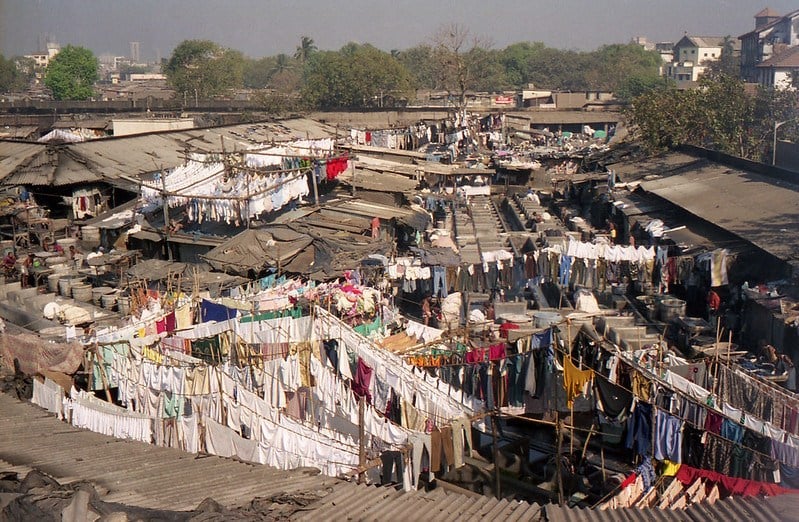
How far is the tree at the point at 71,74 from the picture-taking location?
46.5m

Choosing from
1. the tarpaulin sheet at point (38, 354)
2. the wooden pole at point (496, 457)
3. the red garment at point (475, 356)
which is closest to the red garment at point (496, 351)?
the red garment at point (475, 356)

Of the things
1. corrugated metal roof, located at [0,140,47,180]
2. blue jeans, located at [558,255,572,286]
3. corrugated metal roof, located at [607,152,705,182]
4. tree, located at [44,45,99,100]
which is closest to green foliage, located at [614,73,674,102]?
corrugated metal roof, located at [607,152,705,182]

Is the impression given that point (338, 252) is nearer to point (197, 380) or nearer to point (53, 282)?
point (53, 282)

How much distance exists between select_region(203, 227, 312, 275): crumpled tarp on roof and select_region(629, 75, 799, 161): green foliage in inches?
549

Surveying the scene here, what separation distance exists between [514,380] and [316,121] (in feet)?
92.7

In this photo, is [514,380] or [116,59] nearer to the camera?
[514,380]

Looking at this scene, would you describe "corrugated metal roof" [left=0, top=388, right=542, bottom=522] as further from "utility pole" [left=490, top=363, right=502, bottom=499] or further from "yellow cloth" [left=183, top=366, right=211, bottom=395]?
"utility pole" [left=490, top=363, right=502, bottom=499]

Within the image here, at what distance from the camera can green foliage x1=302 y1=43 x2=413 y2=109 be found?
38719 millimetres


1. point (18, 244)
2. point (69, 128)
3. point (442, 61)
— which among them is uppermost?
point (442, 61)

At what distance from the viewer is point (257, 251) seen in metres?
12.6

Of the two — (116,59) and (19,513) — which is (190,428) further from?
(116,59)

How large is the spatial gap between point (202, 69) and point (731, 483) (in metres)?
42.9

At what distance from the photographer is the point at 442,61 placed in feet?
127

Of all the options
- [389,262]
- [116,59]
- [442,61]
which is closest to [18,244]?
[389,262]
